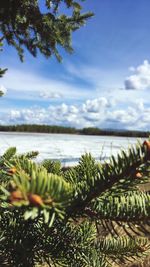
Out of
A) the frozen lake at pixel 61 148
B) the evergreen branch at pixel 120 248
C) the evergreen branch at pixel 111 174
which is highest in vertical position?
the evergreen branch at pixel 111 174

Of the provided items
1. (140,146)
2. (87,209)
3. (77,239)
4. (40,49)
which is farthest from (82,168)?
(40,49)

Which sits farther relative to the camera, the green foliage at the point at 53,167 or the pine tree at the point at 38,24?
the pine tree at the point at 38,24

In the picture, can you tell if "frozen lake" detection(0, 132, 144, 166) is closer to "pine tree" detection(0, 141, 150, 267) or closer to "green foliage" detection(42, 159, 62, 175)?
"green foliage" detection(42, 159, 62, 175)

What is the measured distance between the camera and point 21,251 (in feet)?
3.76

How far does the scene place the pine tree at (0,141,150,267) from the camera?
0.73 meters

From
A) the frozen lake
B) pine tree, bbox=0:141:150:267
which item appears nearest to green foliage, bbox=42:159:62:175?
pine tree, bbox=0:141:150:267

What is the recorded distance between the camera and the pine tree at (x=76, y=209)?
28.6 inches

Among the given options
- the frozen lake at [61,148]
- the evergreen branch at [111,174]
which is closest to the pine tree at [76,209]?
the evergreen branch at [111,174]

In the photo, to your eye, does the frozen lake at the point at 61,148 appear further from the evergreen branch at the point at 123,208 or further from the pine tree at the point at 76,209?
the evergreen branch at the point at 123,208

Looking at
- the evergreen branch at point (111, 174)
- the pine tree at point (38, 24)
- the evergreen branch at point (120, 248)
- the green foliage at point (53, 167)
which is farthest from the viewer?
the pine tree at point (38, 24)

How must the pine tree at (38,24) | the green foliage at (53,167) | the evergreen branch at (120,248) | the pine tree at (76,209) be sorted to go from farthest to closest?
1. the pine tree at (38,24)
2. the green foliage at (53,167)
3. the evergreen branch at (120,248)
4. the pine tree at (76,209)

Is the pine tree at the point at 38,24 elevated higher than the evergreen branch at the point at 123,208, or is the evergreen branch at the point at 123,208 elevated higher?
the pine tree at the point at 38,24

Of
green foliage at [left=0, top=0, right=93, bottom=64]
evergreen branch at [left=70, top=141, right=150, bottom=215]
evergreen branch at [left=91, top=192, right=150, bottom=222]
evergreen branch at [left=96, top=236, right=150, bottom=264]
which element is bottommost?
evergreen branch at [left=96, top=236, right=150, bottom=264]

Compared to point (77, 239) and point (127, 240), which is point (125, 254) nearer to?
point (127, 240)
